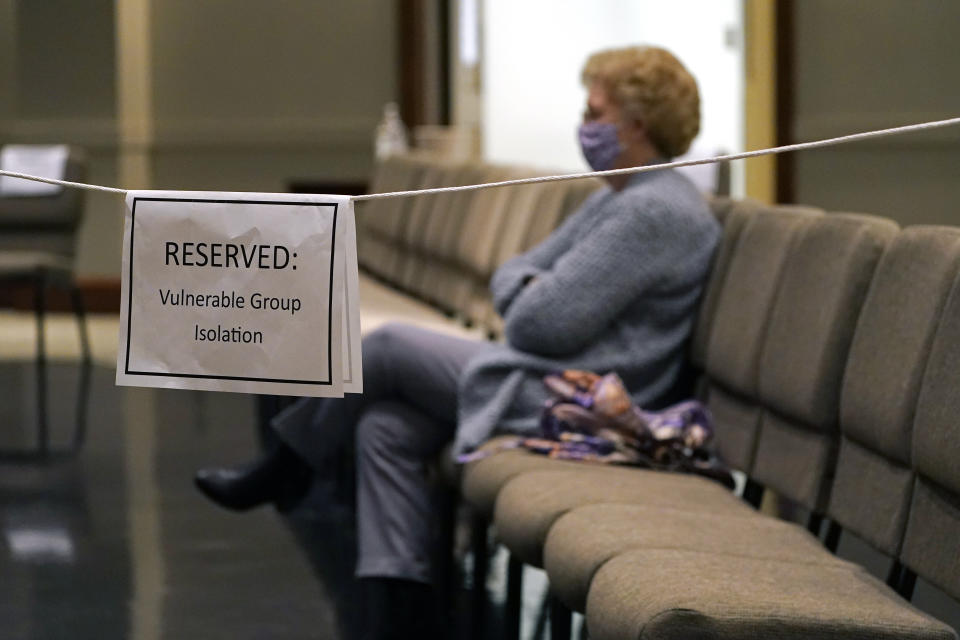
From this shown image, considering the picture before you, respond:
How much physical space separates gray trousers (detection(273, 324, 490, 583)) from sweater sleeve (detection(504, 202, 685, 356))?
0.26 meters

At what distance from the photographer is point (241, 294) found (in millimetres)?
1692

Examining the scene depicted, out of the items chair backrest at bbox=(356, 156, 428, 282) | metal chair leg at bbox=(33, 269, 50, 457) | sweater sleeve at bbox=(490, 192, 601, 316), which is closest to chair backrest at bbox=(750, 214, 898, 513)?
sweater sleeve at bbox=(490, 192, 601, 316)

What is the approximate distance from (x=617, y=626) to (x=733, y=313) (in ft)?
3.76

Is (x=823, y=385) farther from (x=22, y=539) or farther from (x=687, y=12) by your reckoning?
(x=687, y=12)

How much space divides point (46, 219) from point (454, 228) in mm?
2963

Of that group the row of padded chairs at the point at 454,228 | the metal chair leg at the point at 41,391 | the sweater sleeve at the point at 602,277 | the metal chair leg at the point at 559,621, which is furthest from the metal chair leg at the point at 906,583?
the metal chair leg at the point at 41,391

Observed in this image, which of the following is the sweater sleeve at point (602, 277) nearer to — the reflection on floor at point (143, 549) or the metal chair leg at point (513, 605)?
the metal chair leg at point (513, 605)

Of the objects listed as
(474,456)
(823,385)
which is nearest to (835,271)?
(823,385)

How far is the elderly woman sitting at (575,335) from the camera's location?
10.0 feet

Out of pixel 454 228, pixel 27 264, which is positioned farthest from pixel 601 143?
pixel 27 264

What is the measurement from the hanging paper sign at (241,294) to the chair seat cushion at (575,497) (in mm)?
828

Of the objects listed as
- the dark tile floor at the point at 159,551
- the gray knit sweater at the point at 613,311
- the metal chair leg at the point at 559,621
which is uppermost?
the gray knit sweater at the point at 613,311

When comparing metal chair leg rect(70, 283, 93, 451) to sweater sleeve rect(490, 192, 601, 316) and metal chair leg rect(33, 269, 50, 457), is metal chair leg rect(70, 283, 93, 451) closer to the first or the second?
metal chair leg rect(33, 269, 50, 457)

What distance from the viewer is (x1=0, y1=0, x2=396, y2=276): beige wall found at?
9.96 m
